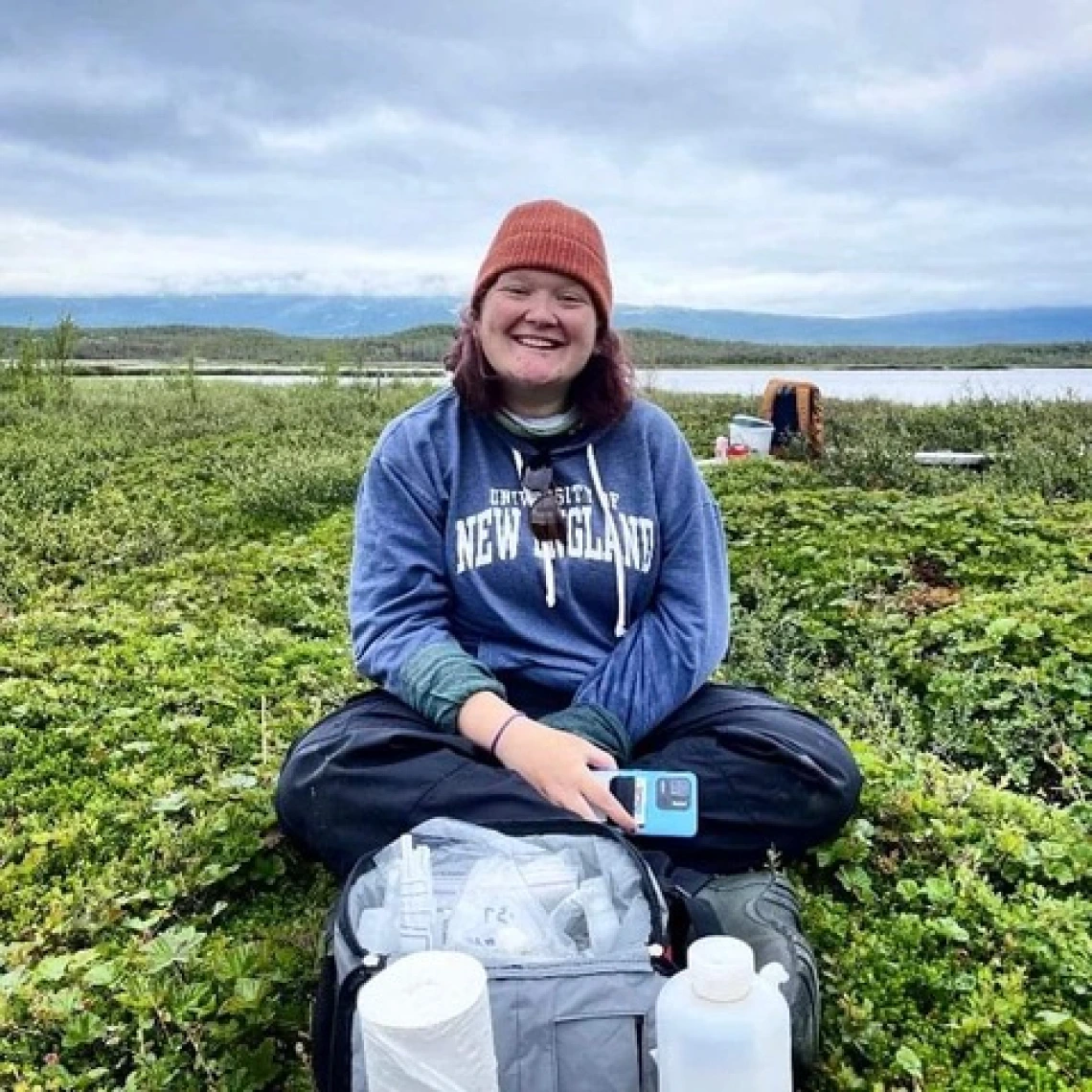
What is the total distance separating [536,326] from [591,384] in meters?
0.25

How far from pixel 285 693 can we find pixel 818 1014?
2.59 metres

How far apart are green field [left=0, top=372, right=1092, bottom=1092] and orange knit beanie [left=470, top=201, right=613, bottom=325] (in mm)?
1513

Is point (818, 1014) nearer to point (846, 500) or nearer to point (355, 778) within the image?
point (355, 778)

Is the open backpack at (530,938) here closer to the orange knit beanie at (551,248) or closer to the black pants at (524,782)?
the black pants at (524,782)

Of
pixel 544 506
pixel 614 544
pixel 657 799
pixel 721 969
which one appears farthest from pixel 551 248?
pixel 721 969

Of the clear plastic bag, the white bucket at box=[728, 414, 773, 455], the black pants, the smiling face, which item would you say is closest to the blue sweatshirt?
the black pants

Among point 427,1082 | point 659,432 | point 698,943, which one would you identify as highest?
point 659,432

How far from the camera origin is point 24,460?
10141 millimetres

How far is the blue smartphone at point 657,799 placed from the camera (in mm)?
2479

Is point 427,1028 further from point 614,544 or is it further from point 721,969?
point 614,544

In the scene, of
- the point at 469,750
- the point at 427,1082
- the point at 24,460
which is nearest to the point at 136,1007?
the point at 469,750

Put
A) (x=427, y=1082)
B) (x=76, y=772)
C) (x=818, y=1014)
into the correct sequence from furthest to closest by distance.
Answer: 1. (x=76, y=772)
2. (x=818, y=1014)
3. (x=427, y=1082)

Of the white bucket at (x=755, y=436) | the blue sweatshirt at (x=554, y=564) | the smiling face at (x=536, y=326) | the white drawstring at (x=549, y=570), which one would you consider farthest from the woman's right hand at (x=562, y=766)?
the white bucket at (x=755, y=436)

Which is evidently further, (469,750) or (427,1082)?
(469,750)
